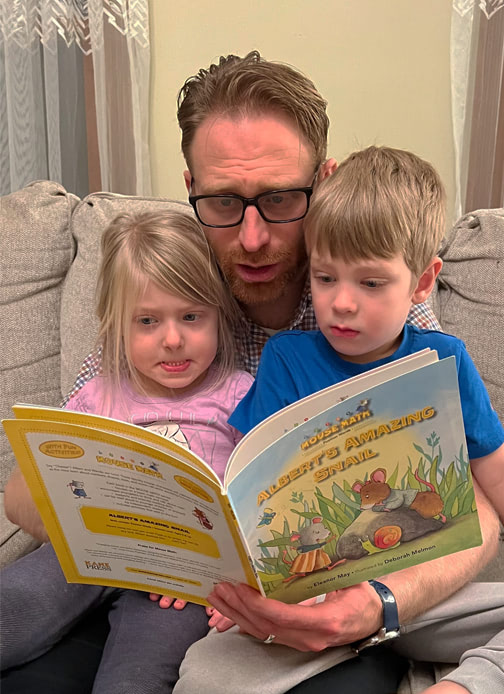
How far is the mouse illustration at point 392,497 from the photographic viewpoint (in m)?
0.86

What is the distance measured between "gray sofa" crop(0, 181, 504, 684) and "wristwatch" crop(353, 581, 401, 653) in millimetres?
691

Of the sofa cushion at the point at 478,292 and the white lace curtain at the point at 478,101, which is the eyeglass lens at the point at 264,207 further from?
the white lace curtain at the point at 478,101

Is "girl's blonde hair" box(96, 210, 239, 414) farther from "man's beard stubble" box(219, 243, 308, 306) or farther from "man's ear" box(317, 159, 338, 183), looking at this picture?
"man's ear" box(317, 159, 338, 183)

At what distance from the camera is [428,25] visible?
2254 millimetres

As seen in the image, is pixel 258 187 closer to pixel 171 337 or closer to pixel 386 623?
pixel 171 337

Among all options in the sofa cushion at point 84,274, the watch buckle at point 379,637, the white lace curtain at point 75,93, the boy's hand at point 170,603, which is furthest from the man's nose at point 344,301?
the white lace curtain at point 75,93

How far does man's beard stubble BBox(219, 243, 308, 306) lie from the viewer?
4.22ft

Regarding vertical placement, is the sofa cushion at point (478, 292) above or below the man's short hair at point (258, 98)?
below

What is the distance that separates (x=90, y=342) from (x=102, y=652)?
676mm

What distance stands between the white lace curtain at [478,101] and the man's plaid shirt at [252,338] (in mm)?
1073

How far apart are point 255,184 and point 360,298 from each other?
339 millimetres

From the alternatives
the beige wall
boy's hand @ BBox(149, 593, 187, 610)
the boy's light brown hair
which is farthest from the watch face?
the beige wall

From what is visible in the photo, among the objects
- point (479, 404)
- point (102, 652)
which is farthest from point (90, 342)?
point (479, 404)

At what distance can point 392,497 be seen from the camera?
34.4 inches
